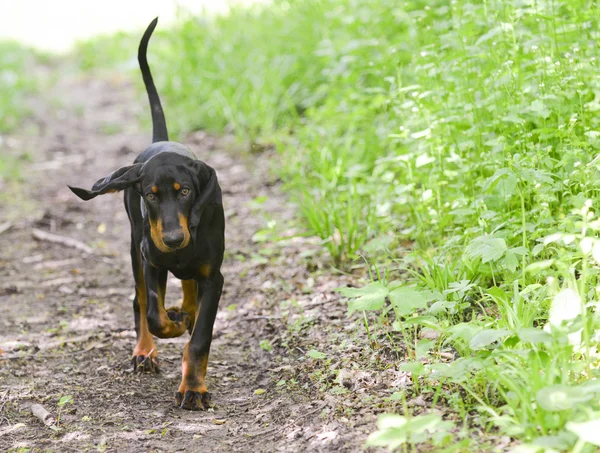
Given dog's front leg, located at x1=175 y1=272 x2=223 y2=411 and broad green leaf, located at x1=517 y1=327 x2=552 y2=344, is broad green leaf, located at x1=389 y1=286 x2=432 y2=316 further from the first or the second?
dog's front leg, located at x1=175 y1=272 x2=223 y2=411

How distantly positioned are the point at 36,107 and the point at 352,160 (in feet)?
20.7

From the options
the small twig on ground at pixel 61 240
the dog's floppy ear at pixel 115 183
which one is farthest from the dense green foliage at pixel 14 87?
the dog's floppy ear at pixel 115 183

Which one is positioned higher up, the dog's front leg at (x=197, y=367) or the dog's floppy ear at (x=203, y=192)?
the dog's floppy ear at (x=203, y=192)

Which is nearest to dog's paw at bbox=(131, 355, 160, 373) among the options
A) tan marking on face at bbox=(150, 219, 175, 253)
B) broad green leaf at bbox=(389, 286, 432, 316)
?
tan marking on face at bbox=(150, 219, 175, 253)

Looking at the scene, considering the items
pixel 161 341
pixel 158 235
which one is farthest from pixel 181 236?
pixel 161 341

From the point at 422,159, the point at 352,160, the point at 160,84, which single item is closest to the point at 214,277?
the point at 422,159

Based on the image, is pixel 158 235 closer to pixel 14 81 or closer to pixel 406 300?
pixel 406 300

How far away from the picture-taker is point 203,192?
348 cm

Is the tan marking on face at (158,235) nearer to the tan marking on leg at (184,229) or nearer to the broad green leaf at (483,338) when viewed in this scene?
the tan marking on leg at (184,229)

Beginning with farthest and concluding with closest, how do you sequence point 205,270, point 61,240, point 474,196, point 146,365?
point 61,240
point 474,196
point 146,365
point 205,270

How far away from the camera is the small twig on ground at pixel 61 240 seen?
19.6 ft

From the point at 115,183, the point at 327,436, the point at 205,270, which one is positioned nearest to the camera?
the point at 327,436

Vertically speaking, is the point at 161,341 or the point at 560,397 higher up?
the point at 560,397

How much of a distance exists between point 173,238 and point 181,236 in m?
0.04
